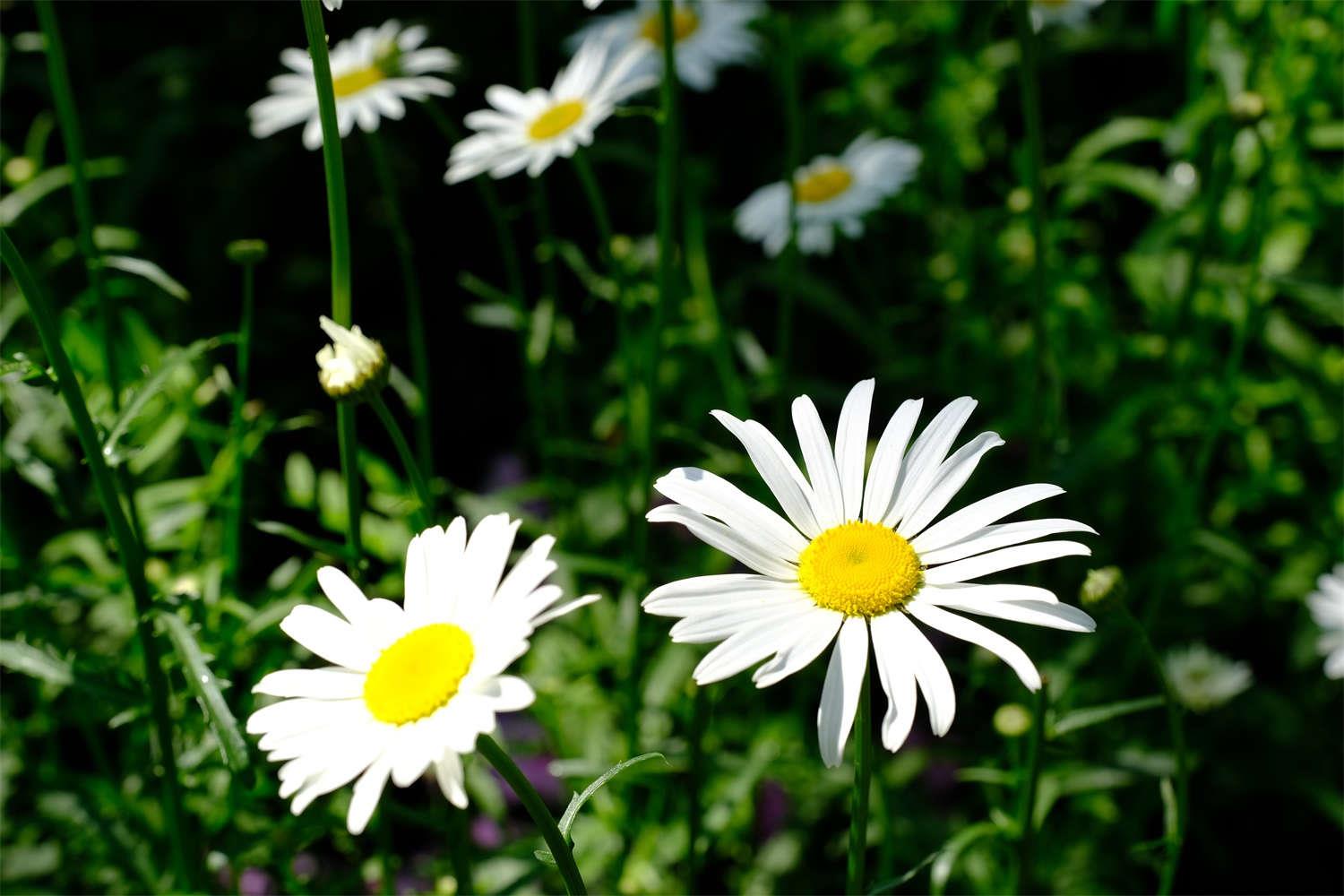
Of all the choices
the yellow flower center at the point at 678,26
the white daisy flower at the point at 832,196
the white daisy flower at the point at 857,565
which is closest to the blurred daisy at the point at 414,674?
the white daisy flower at the point at 857,565

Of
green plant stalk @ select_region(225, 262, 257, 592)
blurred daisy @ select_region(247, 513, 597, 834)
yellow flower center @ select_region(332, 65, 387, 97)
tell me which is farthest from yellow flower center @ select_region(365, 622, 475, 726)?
yellow flower center @ select_region(332, 65, 387, 97)

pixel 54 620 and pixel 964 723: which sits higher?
pixel 54 620

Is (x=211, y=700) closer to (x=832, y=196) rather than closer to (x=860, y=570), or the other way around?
(x=860, y=570)

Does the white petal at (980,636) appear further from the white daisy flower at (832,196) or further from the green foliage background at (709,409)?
the white daisy flower at (832,196)

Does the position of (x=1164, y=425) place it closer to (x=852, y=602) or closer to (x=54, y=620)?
(x=852, y=602)

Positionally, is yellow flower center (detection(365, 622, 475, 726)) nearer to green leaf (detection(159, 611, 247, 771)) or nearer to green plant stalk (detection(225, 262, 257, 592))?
green leaf (detection(159, 611, 247, 771))

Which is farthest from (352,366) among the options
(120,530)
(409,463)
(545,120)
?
(545,120)

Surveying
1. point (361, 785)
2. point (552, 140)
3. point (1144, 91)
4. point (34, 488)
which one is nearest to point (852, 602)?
point (361, 785)
